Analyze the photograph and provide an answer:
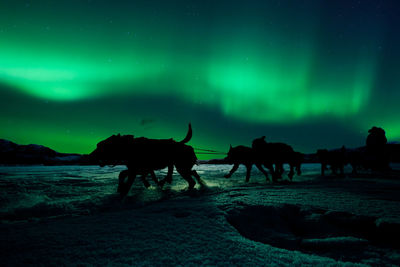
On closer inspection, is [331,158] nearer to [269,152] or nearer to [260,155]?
[269,152]

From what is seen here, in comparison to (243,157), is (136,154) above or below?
above

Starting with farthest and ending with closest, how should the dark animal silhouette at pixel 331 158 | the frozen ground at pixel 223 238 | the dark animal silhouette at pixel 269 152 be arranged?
the dark animal silhouette at pixel 331 158, the dark animal silhouette at pixel 269 152, the frozen ground at pixel 223 238

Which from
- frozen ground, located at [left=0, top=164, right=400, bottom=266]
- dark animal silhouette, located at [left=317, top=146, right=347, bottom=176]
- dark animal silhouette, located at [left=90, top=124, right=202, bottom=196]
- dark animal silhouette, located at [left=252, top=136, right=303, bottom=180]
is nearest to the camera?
frozen ground, located at [left=0, top=164, right=400, bottom=266]

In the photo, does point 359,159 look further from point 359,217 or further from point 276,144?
point 359,217

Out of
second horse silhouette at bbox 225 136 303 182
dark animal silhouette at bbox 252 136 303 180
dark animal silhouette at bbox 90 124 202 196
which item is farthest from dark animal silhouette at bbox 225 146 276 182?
dark animal silhouette at bbox 90 124 202 196

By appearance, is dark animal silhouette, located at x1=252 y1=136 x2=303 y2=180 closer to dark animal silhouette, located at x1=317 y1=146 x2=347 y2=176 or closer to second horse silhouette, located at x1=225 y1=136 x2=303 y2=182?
second horse silhouette, located at x1=225 y1=136 x2=303 y2=182

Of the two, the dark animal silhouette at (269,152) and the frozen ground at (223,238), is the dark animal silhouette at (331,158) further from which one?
the frozen ground at (223,238)

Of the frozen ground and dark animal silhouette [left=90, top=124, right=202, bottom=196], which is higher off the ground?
dark animal silhouette [left=90, top=124, right=202, bottom=196]

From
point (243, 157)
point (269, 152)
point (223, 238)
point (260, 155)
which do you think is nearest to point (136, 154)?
point (223, 238)

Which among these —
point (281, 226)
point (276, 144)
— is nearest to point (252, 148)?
point (276, 144)

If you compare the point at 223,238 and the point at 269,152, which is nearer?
the point at 223,238

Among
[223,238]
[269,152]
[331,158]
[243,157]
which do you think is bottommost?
[223,238]

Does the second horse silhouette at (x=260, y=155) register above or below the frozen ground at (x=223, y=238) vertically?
above

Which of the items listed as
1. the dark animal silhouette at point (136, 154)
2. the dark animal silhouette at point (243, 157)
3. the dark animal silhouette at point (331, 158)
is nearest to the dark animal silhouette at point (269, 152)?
the dark animal silhouette at point (243, 157)
